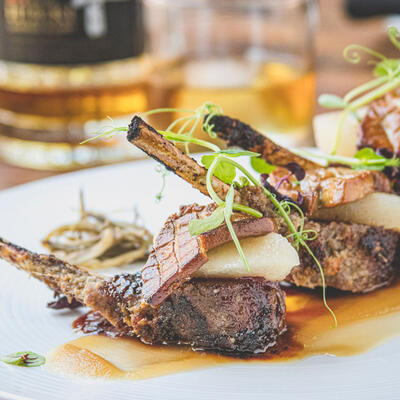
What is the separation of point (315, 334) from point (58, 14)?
99.2 inches

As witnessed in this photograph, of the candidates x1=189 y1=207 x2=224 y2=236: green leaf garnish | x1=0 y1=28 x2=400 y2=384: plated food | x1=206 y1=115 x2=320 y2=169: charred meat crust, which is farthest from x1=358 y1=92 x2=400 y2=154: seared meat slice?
x1=189 y1=207 x2=224 y2=236: green leaf garnish

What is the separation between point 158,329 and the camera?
1972 millimetres

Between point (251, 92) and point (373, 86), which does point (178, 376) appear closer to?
point (373, 86)

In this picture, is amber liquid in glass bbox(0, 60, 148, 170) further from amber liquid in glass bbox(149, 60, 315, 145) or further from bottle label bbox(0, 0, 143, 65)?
amber liquid in glass bbox(149, 60, 315, 145)

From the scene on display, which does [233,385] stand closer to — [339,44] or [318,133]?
[318,133]

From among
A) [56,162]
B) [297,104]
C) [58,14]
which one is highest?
[58,14]

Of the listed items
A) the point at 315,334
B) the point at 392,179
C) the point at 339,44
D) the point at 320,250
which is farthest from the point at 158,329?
the point at 339,44

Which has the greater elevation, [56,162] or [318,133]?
[318,133]

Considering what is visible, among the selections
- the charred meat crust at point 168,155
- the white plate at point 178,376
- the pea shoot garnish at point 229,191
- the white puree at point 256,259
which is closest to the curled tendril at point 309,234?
the pea shoot garnish at point 229,191

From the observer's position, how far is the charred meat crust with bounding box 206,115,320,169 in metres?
2.22

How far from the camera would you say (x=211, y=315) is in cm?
195

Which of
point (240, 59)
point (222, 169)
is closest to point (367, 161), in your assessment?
point (222, 169)

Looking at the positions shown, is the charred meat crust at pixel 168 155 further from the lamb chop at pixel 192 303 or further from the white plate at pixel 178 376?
the white plate at pixel 178 376

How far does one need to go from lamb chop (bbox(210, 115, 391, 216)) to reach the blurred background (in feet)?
4.58
